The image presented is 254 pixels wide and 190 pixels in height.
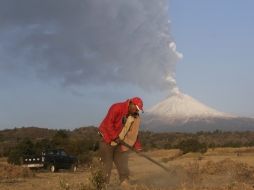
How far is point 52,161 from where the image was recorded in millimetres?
30062

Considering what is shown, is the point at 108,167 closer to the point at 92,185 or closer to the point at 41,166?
the point at 92,185

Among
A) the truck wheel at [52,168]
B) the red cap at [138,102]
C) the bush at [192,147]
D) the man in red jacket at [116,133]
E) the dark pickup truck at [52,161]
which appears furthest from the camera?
the bush at [192,147]

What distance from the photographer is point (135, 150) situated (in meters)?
13.5

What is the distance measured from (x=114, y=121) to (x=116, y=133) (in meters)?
0.28

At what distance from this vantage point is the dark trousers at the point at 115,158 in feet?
44.0

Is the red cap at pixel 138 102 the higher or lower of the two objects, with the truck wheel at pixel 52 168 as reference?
higher

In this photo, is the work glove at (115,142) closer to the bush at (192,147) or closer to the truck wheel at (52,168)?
the truck wheel at (52,168)

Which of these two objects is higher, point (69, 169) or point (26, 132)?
point (26, 132)

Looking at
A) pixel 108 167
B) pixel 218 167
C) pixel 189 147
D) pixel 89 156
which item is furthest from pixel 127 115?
pixel 189 147

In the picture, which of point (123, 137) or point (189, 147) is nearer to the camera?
point (123, 137)

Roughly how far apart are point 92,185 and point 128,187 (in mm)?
2009

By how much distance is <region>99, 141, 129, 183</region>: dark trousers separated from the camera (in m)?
13.4

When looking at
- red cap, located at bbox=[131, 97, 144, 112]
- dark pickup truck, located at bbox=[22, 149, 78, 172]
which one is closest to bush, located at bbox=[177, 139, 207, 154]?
dark pickup truck, located at bbox=[22, 149, 78, 172]

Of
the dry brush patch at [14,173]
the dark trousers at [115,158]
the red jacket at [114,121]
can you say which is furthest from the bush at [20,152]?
the red jacket at [114,121]
